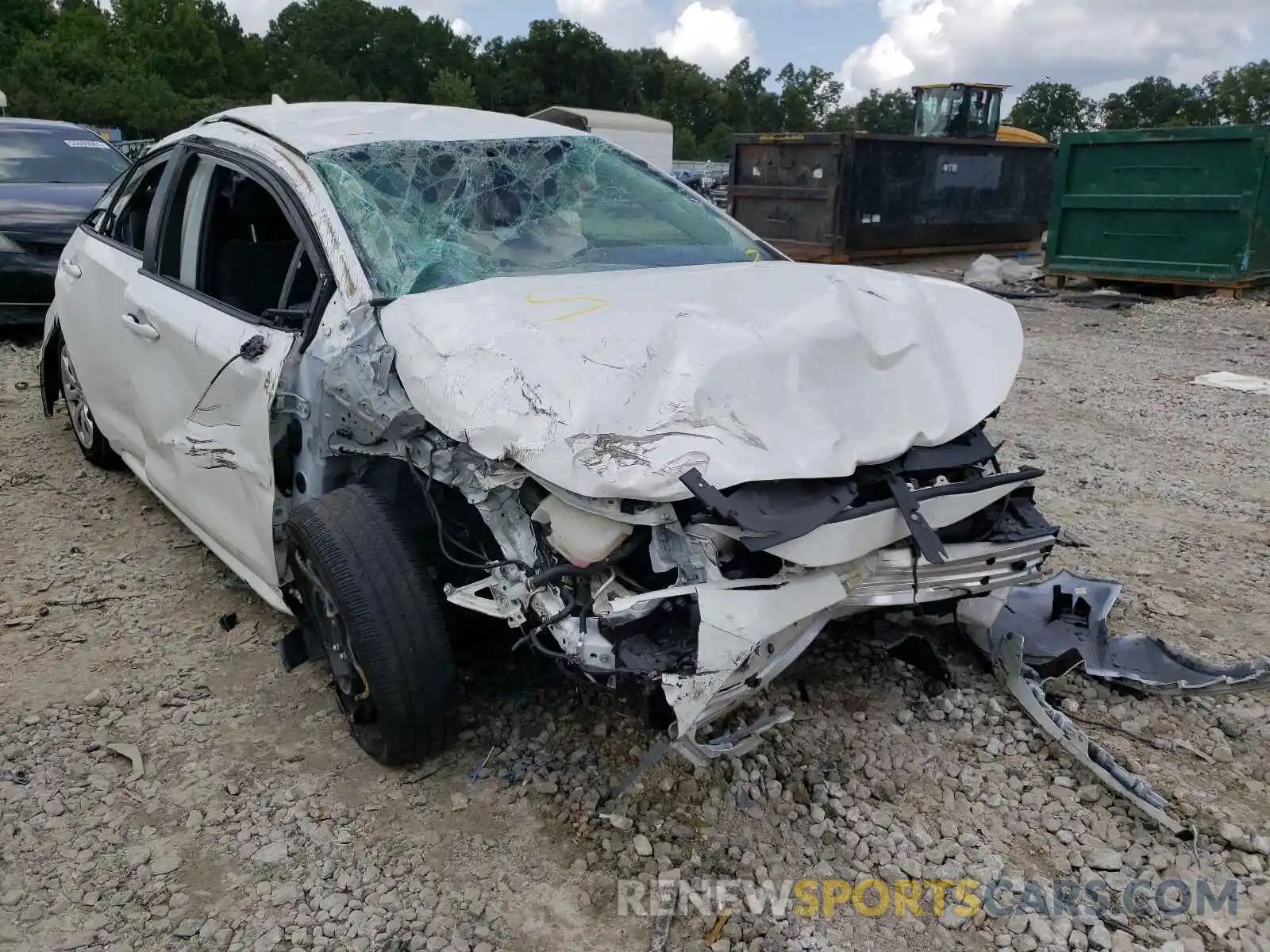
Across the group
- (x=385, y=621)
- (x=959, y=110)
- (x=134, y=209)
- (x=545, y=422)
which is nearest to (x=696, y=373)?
(x=545, y=422)

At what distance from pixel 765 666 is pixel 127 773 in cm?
182

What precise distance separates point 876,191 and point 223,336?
12.0 metres

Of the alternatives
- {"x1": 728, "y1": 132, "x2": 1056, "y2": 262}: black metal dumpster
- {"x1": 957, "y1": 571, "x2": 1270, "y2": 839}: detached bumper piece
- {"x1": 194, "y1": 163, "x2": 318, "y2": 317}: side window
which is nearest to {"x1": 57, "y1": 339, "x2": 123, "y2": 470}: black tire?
{"x1": 194, "y1": 163, "x2": 318, "y2": 317}: side window

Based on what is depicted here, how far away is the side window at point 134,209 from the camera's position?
393cm

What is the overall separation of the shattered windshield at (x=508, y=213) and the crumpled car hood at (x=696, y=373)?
25 cm

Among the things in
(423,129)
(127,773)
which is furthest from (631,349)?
(127,773)

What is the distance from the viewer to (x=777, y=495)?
2141 mm

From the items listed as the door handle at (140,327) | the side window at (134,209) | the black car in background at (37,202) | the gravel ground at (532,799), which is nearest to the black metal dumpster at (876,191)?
the black car in background at (37,202)

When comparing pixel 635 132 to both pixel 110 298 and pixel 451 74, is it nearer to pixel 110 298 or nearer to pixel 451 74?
pixel 110 298

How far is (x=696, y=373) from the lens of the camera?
226 cm

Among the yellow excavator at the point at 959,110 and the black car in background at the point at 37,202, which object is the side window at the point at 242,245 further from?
the yellow excavator at the point at 959,110

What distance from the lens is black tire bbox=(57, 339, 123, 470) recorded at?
472 cm

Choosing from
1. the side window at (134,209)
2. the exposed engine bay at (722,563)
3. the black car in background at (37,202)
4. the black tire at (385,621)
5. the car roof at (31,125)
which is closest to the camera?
the exposed engine bay at (722,563)

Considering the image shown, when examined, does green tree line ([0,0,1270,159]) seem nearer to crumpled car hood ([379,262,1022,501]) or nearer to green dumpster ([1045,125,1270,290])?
green dumpster ([1045,125,1270,290])
